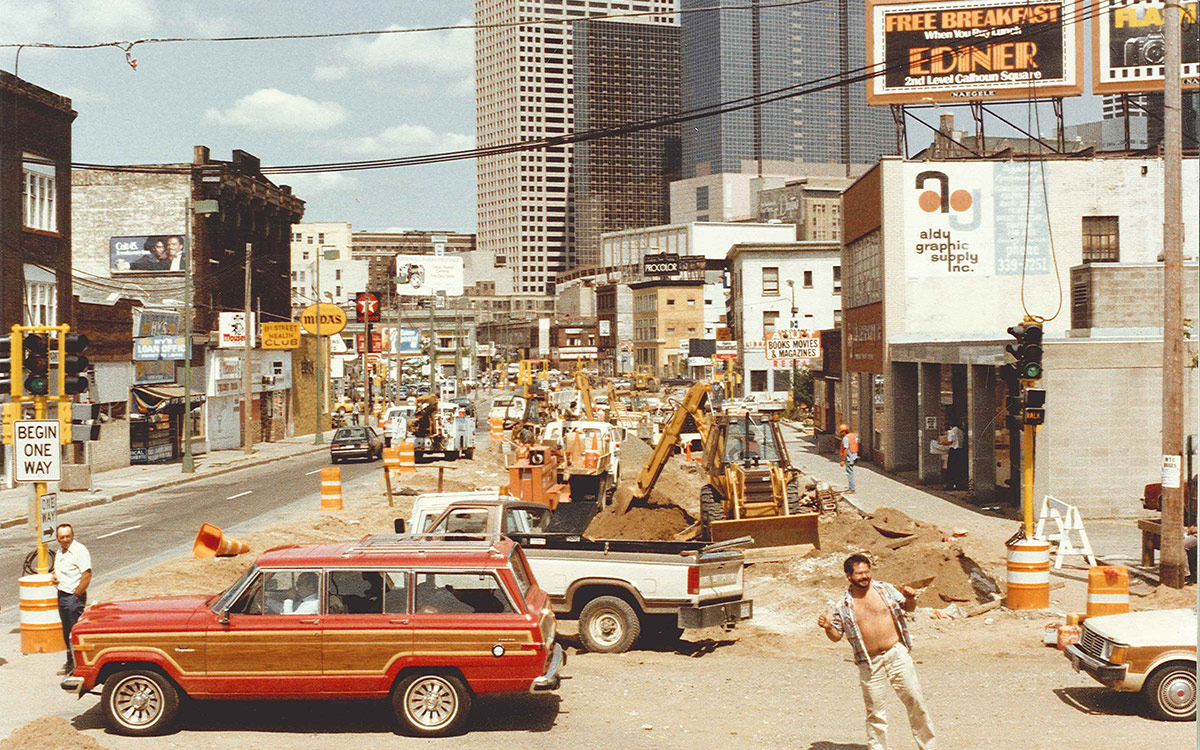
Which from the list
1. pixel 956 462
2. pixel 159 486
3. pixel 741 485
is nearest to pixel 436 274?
pixel 159 486

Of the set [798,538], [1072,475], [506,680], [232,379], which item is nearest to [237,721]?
[506,680]

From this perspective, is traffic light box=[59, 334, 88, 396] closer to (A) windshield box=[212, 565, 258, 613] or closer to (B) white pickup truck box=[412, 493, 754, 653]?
(B) white pickup truck box=[412, 493, 754, 653]

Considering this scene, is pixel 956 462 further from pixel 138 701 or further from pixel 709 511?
pixel 138 701

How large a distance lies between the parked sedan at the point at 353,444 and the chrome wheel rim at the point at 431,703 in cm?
4071

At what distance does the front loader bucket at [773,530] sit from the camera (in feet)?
76.5

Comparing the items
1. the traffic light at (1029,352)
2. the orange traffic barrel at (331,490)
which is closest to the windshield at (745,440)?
the traffic light at (1029,352)

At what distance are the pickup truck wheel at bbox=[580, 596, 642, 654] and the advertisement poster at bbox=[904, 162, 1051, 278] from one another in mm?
29142

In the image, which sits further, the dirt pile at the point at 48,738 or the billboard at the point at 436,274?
the billboard at the point at 436,274

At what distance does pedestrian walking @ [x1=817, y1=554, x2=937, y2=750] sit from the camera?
10031mm

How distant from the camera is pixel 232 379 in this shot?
2478 inches

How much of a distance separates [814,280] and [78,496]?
7470 cm

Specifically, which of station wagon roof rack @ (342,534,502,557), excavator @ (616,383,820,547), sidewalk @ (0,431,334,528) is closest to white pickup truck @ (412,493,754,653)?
station wagon roof rack @ (342,534,502,557)

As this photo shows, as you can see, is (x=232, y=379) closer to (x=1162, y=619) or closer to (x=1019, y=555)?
(x=1019, y=555)

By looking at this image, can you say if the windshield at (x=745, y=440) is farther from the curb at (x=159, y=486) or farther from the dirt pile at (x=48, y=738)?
the curb at (x=159, y=486)
